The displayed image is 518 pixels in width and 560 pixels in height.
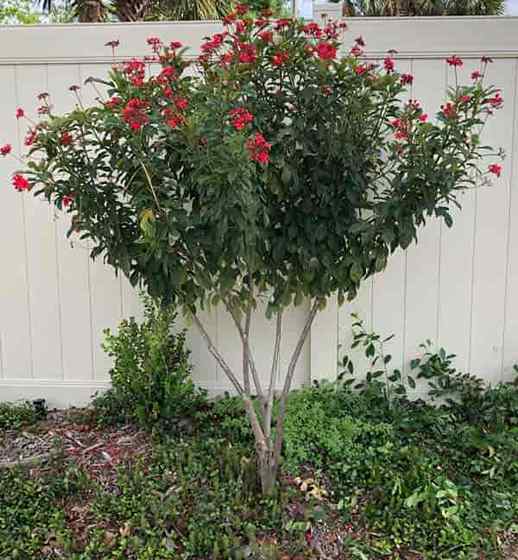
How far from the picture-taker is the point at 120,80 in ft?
6.48

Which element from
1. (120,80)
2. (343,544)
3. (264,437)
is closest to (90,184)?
(120,80)

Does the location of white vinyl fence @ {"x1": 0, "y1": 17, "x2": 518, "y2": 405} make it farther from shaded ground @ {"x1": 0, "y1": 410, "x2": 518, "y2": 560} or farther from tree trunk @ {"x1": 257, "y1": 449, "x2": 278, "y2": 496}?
tree trunk @ {"x1": 257, "y1": 449, "x2": 278, "y2": 496}

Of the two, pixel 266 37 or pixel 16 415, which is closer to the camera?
pixel 266 37

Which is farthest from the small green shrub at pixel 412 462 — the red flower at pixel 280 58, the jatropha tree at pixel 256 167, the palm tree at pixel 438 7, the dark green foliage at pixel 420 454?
the palm tree at pixel 438 7

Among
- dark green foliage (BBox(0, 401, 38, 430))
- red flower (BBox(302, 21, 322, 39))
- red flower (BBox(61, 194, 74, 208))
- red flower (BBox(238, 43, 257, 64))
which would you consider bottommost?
dark green foliage (BBox(0, 401, 38, 430))

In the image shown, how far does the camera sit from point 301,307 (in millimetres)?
2918

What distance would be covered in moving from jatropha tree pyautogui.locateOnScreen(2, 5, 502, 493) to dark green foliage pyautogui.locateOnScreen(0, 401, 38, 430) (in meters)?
1.29

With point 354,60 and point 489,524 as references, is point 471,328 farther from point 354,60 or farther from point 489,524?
point 354,60

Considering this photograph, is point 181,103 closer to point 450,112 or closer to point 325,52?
point 325,52

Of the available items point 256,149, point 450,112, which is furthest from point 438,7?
point 256,149

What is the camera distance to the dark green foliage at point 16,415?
114 inches

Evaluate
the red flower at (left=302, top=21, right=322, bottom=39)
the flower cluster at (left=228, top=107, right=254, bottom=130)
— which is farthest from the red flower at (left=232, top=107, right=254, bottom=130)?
the red flower at (left=302, top=21, right=322, bottom=39)

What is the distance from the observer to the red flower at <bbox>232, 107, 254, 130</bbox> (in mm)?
1675

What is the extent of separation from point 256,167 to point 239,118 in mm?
311
